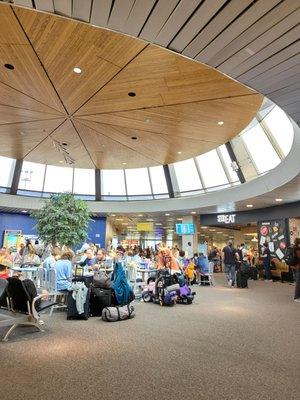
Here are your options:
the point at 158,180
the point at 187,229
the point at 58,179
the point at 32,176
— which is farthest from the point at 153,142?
the point at 32,176

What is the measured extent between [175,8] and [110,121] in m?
6.38

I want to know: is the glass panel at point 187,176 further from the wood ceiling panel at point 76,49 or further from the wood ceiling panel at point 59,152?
the wood ceiling panel at point 76,49

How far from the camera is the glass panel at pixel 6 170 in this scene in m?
15.1

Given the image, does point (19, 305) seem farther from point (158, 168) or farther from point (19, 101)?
point (158, 168)

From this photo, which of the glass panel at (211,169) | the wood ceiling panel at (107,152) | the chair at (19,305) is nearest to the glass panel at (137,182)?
the wood ceiling panel at (107,152)

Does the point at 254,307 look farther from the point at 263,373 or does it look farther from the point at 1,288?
the point at 1,288

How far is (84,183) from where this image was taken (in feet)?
57.6

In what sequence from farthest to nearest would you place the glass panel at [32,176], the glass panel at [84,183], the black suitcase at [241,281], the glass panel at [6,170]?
1. the glass panel at [84,183]
2. the glass panel at [32,176]
3. the glass panel at [6,170]
4. the black suitcase at [241,281]

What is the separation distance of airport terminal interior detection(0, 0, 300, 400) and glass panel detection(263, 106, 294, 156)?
6 centimetres

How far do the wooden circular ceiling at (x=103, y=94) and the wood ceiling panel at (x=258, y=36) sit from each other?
7.48 feet

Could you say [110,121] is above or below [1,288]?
above

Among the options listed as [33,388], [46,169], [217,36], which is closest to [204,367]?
[33,388]

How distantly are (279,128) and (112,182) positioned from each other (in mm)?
9735

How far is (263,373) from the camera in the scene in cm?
318
